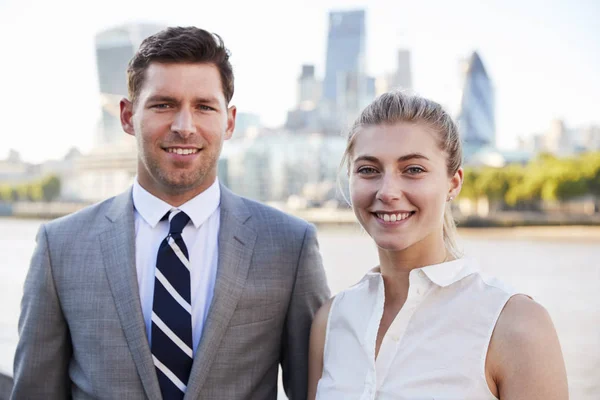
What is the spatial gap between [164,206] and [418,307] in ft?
2.32

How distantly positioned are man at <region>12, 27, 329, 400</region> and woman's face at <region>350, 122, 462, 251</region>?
0.39 metres

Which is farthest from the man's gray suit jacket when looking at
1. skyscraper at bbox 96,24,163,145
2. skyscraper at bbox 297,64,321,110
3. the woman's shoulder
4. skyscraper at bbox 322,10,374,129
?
skyscraper at bbox 297,64,321,110

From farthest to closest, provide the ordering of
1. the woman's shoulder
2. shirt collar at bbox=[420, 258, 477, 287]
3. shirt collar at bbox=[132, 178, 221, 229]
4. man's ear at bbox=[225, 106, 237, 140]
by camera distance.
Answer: man's ear at bbox=[225, 106, 237, 140] < shirt collar at bbox=[132, 178, 221, 229] < shirt collar at bbox=[420, 258, 477, 287] < the woman's shoulder

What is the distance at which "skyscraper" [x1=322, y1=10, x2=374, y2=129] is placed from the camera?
264ft

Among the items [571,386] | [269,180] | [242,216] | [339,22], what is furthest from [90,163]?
[242,216]

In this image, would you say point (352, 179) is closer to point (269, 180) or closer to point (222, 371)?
point (222, 371)

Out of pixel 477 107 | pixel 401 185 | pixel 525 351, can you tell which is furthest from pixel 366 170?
pixel 477 107

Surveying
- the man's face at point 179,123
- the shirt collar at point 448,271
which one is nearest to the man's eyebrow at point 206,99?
the man's face at point 179,123

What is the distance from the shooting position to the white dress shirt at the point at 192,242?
1.69 metres

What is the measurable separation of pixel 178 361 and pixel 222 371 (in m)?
0.11

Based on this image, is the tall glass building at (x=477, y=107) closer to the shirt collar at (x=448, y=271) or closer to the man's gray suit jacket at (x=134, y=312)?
the man's gray suit jacket at (x=134, y=312)

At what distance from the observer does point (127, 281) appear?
1.66 metres

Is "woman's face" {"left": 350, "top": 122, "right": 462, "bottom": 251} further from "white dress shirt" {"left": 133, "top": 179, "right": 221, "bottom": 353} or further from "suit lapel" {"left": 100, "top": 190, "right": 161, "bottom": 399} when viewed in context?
"suit lapel" {"left": 100, "top": 190, "right": 161, "bottom": 399}

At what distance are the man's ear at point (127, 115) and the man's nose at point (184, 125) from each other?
0.21 meters
